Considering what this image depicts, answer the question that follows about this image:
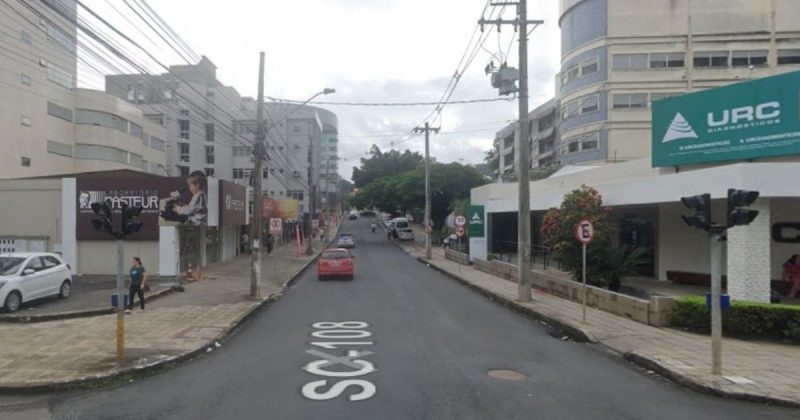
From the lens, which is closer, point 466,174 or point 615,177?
point 615,177

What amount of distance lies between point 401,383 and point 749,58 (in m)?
45.8

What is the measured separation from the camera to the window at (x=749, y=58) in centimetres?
4241

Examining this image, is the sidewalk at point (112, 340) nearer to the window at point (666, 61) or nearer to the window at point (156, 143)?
the window at point (666, 61)

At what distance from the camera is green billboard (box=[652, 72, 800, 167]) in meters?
14.7

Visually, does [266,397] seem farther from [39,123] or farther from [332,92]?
[39,123]

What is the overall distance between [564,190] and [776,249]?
961 centimetres

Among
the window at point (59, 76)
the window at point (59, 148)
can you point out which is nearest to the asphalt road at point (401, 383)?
the window at point (59, 148)

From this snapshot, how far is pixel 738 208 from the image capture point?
8883 mm

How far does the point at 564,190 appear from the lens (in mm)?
25797

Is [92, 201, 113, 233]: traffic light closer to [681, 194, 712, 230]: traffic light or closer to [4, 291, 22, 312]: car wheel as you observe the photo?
[4, 291, 22, 312]: car wheel

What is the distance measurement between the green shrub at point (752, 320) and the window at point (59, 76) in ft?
163

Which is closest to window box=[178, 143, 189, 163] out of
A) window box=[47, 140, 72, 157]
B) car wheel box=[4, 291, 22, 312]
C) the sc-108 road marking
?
window box=[47, 140, 72, 157]

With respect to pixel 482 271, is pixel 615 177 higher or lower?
higher

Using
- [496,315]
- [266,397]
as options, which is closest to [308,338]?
[266,397]
